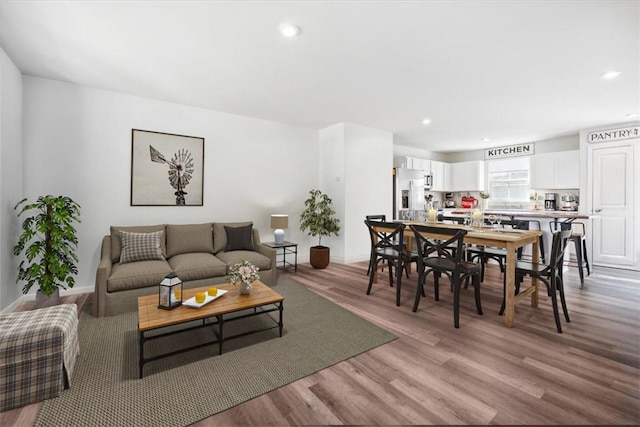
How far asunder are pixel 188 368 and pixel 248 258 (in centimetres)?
191

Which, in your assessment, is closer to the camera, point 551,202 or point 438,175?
point 551,202

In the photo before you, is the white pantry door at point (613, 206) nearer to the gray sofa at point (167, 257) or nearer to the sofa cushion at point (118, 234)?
the gray sofa at point (167, 257)

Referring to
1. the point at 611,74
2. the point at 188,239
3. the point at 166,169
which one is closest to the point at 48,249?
the point at 188,239

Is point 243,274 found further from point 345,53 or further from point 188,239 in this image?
point 345,53

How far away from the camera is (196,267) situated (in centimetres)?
339

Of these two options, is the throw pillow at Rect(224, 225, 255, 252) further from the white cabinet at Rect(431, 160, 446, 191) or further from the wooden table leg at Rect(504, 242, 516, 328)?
the white cabinet at Rect(431, 160, 446, 191)

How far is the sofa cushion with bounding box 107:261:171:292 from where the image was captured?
2951mm

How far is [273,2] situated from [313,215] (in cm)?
345

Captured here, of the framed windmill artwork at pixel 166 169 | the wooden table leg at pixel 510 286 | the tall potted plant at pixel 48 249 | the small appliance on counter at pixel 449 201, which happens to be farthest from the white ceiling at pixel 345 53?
the small appliance on counter at pixel 449 201

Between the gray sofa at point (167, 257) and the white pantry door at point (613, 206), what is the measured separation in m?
6.10

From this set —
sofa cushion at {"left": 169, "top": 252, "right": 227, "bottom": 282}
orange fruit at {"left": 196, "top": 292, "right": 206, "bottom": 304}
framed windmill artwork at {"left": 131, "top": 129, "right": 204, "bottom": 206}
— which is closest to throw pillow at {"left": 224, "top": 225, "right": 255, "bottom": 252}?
sofa cushion at {"left": 169, "top": 252, "right": 227, "bottom": 282}

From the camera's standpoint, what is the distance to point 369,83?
3.55m

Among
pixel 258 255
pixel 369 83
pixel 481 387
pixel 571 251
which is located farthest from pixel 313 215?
pixel 571 251

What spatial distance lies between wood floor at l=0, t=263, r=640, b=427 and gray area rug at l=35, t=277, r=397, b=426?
13 centimetres
